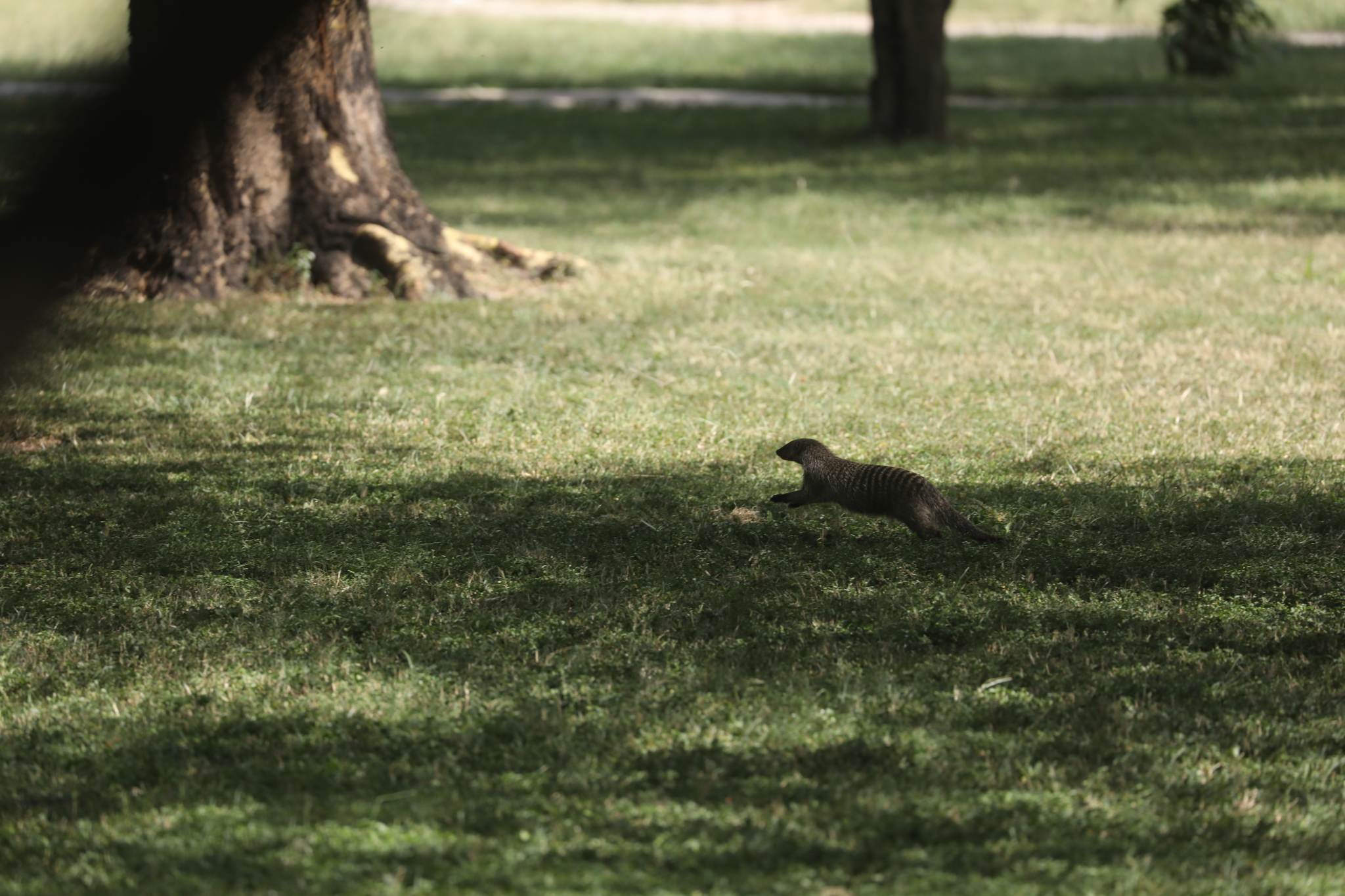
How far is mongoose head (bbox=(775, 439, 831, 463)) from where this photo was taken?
5.31 meters

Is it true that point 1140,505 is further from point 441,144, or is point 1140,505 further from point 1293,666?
point 441,144

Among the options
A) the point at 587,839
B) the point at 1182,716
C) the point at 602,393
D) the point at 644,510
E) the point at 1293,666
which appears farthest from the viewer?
the point at 602,393

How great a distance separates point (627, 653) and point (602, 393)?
310 centimetres

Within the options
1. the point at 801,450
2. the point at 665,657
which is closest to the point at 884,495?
the point at 801,450

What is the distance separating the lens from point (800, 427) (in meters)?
6.41

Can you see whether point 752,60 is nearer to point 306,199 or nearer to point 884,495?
point 306,199

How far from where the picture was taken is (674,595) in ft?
14.7

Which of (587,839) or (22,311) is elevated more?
(22,311)

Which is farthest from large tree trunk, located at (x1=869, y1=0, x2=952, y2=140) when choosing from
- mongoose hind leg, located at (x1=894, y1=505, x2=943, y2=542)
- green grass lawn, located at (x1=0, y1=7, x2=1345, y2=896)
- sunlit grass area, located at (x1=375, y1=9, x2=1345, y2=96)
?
mongoose hind leg, located at (x1=894, y1=505, x2=943, y2=542)

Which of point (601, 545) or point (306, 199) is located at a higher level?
point (306, 199)

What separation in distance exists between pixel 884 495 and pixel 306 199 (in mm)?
5467

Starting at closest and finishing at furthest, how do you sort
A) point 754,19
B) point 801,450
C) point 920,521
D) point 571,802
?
point 571,802 < point 920,521 < point 801,450 < point 754,19

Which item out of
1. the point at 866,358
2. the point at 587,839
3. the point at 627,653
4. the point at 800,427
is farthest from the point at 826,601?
the point at 866,358

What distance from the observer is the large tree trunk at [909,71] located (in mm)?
15727
